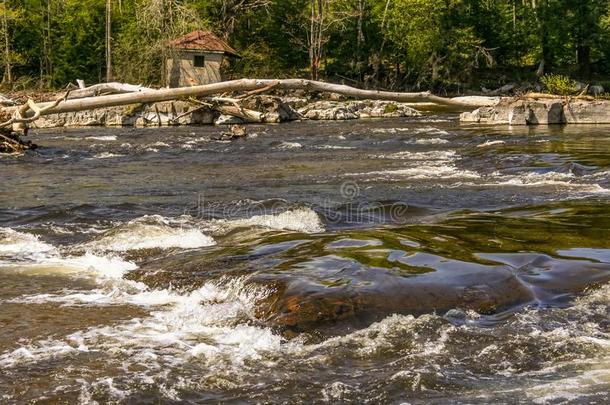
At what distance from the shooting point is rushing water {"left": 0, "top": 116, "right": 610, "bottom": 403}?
188 inches

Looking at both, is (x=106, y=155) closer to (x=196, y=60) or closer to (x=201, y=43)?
(x=201, y=43)

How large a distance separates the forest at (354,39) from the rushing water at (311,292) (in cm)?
3714

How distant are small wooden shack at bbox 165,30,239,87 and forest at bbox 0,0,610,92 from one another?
21.2ft

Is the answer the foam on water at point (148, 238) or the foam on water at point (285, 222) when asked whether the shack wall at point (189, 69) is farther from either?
the foam on water at point (148, 238)

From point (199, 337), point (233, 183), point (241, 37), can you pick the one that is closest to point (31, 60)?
point (241, 37)

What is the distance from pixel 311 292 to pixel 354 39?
165ft

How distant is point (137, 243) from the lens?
8.90 m

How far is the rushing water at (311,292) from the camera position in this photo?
4770 mm

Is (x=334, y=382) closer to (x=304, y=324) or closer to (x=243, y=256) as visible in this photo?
(x=304, y=324)

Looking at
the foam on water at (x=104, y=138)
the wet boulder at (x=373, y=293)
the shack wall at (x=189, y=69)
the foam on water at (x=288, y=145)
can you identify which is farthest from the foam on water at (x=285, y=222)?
the shack wall at (x=189, y=69)

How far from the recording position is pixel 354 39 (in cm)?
5475

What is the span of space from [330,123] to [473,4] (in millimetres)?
28402

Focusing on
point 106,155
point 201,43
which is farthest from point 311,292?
point 201,43

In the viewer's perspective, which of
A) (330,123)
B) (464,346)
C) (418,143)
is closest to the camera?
(464,346)
